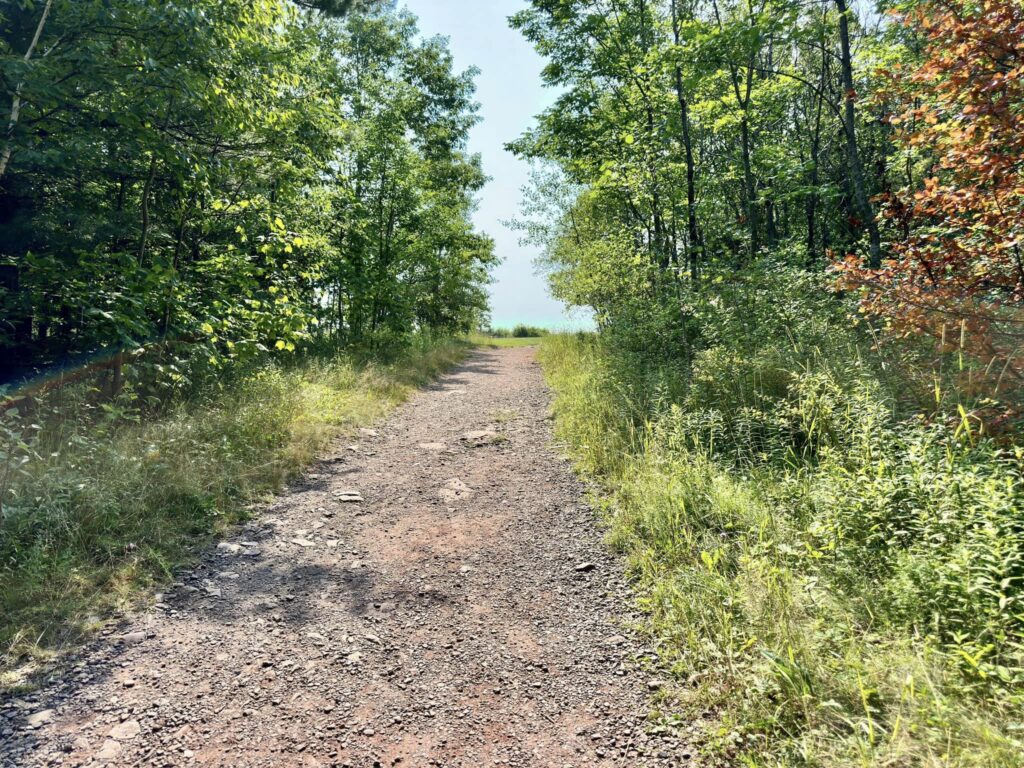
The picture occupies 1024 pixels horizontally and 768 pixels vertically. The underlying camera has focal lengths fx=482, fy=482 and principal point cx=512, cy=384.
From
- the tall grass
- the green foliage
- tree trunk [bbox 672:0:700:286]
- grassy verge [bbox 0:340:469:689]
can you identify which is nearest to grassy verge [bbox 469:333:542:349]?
tree trunk [bbox 672:0:700:286]

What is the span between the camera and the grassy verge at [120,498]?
2824 millimetres

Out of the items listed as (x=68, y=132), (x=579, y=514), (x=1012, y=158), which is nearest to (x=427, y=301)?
(x=68, y=132)

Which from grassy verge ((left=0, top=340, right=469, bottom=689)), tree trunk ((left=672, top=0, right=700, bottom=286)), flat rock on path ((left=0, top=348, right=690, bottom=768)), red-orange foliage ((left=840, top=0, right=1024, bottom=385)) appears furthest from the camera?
tree trunk ((left=672, top=0, right=700, bottom=286))

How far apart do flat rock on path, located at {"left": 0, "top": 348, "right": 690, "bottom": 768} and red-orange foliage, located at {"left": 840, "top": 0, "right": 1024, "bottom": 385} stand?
10.5 ft

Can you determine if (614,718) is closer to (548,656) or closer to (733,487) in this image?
(548,656)

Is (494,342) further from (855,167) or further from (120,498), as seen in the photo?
(120,498)

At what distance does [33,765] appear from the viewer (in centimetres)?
196

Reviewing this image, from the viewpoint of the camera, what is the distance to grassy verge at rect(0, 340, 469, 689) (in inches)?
111

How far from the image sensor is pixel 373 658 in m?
2.70

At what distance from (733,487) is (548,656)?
1.92m

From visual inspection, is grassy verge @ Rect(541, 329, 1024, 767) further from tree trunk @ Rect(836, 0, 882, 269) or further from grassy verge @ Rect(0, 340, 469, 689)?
grassy verge @ Rect(0, 340, 469, 689)

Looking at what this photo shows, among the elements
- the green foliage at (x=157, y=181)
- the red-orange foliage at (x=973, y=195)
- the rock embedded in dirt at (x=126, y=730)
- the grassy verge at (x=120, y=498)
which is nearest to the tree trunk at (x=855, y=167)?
the red-orange foliage at (x=973, y=195)

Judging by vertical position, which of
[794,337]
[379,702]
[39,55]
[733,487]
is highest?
[39,55]

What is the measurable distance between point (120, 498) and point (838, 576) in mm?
4941
